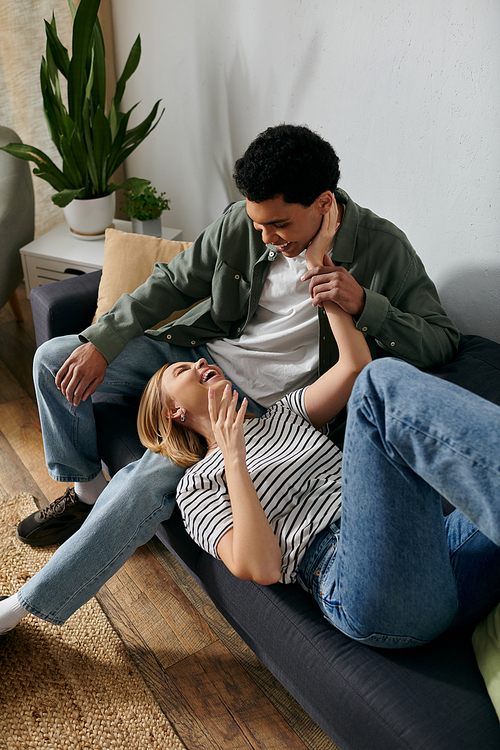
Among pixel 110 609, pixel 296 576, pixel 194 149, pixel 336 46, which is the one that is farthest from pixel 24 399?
pixel 336 46

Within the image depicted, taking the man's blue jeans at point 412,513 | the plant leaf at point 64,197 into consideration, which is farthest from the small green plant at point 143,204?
the man's blue jeans at point 412,513

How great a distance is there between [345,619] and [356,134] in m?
1.48

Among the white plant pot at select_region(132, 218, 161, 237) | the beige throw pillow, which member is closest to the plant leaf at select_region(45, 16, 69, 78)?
the white plant pot at select_region(132, 218, 161, 237)

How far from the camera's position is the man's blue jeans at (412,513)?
0.76 m

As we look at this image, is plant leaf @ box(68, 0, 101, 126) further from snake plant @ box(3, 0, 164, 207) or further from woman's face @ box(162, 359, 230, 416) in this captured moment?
woman's face @ box(162, 359, 230, 416)

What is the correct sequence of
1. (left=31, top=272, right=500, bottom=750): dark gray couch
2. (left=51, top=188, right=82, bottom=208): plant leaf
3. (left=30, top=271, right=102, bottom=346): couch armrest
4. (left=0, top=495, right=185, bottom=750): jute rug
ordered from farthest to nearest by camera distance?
1. (left=51, top=188, right=82, bottom=208): plant leaf
2. (left=30, top=271, right=102, bottom=346): couch armrest
3. (left=0, top=495, right=185, bottom=750): jute rug
4. (left=31, top=272, right=500, bottom=750): dark gray couch

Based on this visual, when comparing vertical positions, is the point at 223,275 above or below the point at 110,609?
A: above

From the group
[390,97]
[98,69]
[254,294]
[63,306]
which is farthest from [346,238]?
[98,69]

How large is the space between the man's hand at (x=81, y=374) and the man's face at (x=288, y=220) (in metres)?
0.58

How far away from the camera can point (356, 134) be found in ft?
6.03

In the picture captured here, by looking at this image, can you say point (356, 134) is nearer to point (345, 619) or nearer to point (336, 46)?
point (336, 46)

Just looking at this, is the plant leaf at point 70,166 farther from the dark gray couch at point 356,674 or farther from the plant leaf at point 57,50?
the dark gray couch at point 356,674

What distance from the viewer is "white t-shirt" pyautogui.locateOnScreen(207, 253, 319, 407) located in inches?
63.1

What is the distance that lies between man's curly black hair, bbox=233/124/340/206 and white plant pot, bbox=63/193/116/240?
1.26 meters
